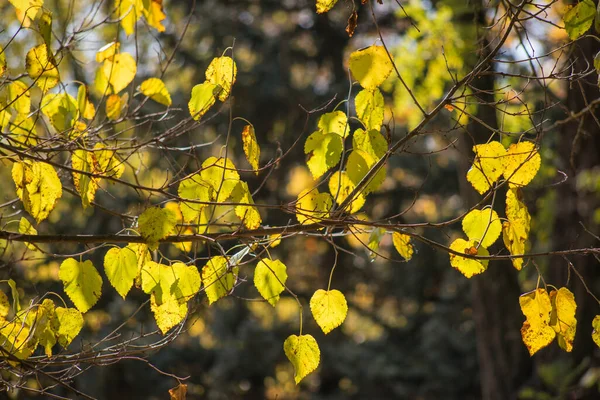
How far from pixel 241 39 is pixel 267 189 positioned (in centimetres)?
160

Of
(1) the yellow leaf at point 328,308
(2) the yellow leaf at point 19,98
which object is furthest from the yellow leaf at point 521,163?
(2) the yellow leaf at point 19,98

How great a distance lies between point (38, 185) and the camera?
132 cm

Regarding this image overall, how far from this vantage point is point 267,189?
701 centimetres

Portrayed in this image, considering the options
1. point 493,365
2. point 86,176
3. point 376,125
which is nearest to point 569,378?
point 493,365

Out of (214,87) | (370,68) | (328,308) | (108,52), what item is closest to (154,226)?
(214,87)

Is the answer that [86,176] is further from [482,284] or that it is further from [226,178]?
[482,284]

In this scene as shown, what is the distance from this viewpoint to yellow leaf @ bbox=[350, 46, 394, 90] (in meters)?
1.31

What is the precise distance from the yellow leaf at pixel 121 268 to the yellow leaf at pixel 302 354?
33 cm

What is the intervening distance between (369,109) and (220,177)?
0.33 meters

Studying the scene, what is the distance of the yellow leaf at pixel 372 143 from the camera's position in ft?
4.43

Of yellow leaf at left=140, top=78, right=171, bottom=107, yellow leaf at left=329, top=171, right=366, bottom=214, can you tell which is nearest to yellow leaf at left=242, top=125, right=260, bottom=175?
yellow leaf at left=329, top=171, right=366, bottom=214

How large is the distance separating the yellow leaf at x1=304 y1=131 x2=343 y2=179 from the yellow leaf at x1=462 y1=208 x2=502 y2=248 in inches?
11.8

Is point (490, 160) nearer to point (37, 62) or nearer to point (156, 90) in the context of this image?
point (156, 90)

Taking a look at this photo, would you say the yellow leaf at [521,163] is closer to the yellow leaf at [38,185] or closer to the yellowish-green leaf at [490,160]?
the yellowish-green leaf at [490,160]
